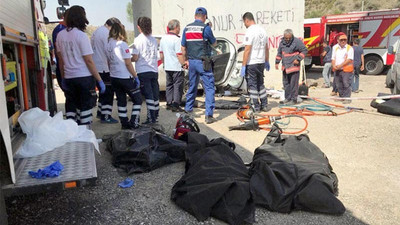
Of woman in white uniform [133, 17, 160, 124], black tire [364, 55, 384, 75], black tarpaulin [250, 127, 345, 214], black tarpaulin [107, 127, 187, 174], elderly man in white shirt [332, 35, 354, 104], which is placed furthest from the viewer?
black tire [364, 55, 384, 75]

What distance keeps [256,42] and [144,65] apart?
95.0 inches

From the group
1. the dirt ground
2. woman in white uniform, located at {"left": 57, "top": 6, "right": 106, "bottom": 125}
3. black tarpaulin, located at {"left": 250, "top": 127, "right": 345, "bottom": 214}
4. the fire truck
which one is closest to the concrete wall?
the dirt ground

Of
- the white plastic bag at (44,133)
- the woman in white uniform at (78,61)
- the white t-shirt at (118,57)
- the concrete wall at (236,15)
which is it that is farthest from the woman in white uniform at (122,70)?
the concrete wall at (236,15)

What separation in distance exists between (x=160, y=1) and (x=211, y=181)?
8.64 meters

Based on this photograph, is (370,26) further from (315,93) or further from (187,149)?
(187,149)

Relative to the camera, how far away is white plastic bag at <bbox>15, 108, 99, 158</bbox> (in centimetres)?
299

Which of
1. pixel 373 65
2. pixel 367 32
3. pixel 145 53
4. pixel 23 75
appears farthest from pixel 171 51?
pixel 367 32

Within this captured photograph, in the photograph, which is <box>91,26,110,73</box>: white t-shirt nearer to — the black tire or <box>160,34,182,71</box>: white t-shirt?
<box>160,34,182,71</box>: white t-shirt

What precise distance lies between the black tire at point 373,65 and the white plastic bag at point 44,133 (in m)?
15.1

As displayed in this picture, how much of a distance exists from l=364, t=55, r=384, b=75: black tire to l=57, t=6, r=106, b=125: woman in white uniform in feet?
46.7

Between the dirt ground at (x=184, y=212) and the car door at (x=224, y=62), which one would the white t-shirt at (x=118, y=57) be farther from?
the car door at (x=224, y=62)

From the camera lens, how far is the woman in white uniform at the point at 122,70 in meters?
5.15

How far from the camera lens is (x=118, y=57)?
17.0 ft

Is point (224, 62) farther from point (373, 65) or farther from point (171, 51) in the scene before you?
point (373, 65)
